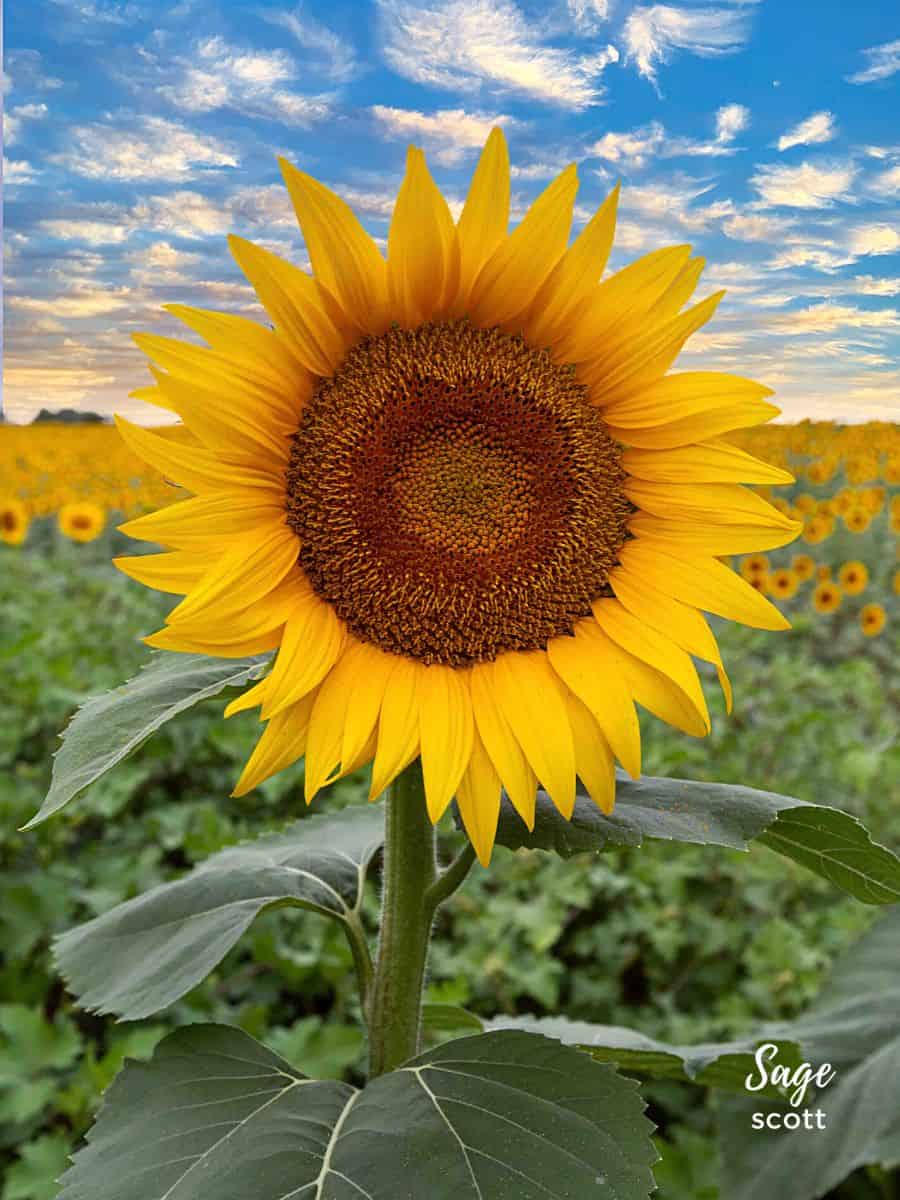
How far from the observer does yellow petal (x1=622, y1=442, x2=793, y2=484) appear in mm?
1031

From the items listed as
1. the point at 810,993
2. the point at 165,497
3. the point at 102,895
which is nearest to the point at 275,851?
the point at 102,895

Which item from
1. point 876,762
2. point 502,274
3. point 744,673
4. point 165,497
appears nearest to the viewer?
point 502,274

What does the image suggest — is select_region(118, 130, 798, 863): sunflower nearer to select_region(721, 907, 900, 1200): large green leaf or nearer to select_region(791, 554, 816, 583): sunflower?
select_region(721, 907, 900, 1200): large green leaf

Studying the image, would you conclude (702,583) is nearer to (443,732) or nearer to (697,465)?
(697,465)

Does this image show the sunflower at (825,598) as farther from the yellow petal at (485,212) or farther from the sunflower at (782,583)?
the yellow petal at (485,212)

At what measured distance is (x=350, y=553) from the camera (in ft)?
3.32

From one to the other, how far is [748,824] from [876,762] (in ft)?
7.28

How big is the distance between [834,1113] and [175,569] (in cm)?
112

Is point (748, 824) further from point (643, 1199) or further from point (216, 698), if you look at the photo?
point (216, 698)

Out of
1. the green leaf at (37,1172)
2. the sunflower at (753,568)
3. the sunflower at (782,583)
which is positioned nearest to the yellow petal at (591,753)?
the green leaf at (37,1172)

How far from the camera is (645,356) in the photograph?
999 millimetres

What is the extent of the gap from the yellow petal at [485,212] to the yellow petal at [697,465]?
0.69 ft

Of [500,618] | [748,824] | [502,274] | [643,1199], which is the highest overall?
[502,274]

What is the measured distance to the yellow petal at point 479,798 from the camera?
94 centimetres
